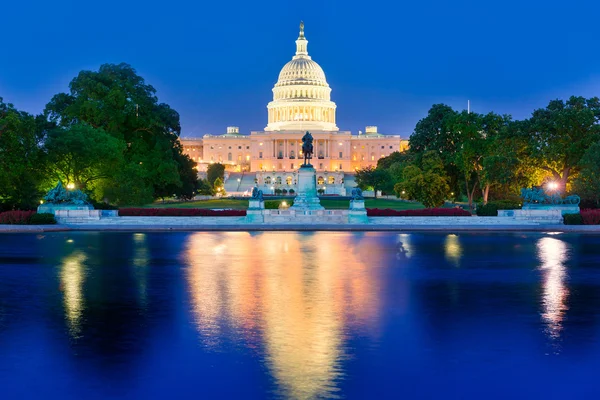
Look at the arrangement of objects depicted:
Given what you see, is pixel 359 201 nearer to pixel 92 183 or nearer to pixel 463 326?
pixel 92 183

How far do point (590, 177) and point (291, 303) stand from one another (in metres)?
37.3

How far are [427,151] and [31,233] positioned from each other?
113 feet

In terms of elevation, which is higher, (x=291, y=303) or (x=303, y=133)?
(x=303, y=133)

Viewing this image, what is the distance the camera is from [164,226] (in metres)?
42.1

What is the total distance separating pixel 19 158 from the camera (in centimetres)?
4675

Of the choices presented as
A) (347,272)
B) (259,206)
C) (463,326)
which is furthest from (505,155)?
(463,326)

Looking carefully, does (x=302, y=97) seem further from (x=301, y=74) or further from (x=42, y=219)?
(x=42, y=219)

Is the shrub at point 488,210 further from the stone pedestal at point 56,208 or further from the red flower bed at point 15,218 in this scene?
the red flower bed at point 15,218

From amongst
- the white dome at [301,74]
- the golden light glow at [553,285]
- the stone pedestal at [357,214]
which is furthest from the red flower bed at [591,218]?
the white dome at [301,74]

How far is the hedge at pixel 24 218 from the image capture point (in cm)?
4214

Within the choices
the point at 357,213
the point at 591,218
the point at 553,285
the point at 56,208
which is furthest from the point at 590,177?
the point at 56,208

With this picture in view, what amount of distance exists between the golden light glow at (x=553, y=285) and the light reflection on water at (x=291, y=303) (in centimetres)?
329

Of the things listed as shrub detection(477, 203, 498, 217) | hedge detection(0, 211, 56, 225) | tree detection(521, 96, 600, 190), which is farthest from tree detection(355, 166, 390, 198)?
hedge detection(0, 211, 56, 225)

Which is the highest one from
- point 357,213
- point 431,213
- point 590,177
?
point 590,177
